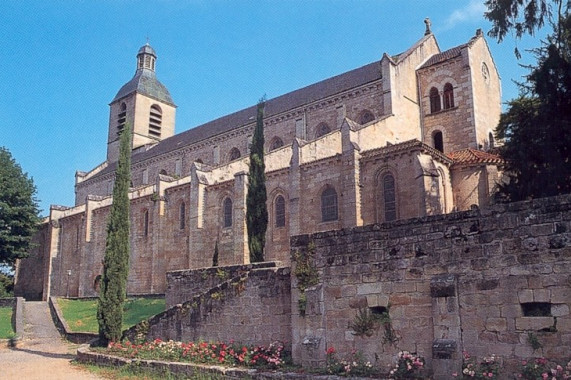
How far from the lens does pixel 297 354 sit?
10898 mm

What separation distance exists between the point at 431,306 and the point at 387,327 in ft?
3.33

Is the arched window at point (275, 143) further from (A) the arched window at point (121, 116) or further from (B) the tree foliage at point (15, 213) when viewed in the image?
(A) the arched window at point (121, 116)

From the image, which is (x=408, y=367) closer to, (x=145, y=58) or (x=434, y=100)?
(x=434, y=100)

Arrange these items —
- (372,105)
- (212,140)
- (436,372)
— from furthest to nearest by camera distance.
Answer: (212,140) → (372,105) → (436,372)

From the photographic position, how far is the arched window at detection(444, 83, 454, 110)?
101 feet

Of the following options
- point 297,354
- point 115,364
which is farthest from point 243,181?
point 297,354

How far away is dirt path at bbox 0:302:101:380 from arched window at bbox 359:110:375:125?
65.7ft

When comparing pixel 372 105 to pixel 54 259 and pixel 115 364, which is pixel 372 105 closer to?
pixel 115 364

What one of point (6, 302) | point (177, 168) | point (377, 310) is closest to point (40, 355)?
point (377, 310)

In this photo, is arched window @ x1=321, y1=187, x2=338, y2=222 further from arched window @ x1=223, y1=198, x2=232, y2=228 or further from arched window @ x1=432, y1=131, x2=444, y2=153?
arched window @ x1=432, y1=131, x2=444, y2=153

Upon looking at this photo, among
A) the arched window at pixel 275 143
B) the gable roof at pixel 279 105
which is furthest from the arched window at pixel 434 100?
the arched window at pixel 275 143

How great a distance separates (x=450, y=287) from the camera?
8852mm

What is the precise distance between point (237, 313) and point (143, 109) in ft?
155

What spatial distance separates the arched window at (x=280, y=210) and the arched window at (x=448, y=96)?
1195 centimetres
